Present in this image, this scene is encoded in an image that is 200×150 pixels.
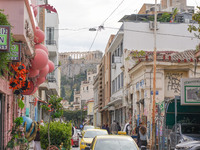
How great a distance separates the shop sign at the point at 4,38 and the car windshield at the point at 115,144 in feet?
13.5

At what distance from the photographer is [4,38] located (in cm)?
1042

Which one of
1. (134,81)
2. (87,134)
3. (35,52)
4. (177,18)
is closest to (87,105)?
(177,18)

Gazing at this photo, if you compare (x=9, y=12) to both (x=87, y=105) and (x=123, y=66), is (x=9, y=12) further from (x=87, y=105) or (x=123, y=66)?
(x=87, y=105)

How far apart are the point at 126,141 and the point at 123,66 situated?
29.8 metres

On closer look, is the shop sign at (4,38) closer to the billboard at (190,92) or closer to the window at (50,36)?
the billboard at (190,92)

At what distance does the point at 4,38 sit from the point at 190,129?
12954 mm

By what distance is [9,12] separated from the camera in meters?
13.7

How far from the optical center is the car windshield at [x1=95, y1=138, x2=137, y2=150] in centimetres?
1218

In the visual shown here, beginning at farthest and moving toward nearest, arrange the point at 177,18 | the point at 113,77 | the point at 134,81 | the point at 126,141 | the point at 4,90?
the point at 113,77 < the point at 177,18 < the point at 134,81 < the point at 4,90 < the point at 126,141

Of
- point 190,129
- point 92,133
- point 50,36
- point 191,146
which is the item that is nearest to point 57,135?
point 92,133

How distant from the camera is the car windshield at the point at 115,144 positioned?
12.2m

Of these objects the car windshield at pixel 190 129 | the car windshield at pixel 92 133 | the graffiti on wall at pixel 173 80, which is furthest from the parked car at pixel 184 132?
the graffiti on wall at pixel 173 80

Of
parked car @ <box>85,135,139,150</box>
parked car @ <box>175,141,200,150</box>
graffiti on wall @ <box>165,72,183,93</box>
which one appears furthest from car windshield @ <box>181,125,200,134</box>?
graffiti on wall @ <box>165,72,183,93</box>

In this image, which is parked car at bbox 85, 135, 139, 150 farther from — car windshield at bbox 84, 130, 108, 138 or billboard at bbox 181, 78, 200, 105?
car windshield at bbox 84, 130, 108, 138
